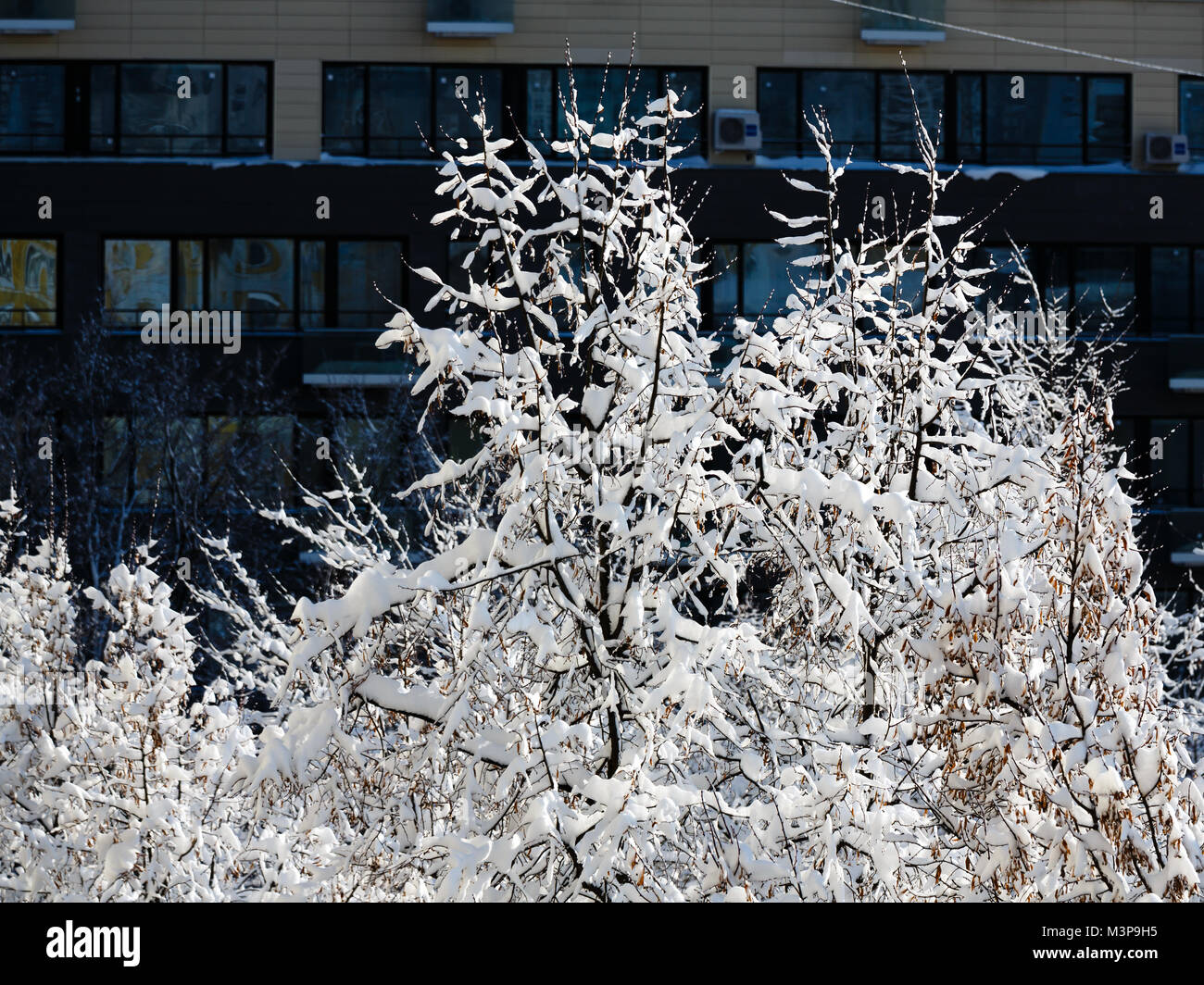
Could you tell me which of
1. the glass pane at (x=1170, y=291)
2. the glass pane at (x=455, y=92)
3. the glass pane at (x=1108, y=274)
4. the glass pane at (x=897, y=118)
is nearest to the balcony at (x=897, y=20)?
the glass pane at (x=897, y=118)

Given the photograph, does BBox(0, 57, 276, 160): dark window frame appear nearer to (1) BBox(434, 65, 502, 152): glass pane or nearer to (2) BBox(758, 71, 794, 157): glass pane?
(1) BBox(434, 65, 502, 152): glass pane

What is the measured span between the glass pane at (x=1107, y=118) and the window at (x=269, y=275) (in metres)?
14.9

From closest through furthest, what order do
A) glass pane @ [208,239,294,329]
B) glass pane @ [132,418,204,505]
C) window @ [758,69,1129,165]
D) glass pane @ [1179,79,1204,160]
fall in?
glass pane @ [132,418,204,505] → glass pane @ [208,239,294,329] → window @ [758,69,1129,165] → glass pane @ [1179,79,1204,160]

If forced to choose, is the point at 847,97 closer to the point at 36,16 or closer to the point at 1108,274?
the point at 1108,274

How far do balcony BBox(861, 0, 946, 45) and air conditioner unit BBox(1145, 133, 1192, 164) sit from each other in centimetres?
530

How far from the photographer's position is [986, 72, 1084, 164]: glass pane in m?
33.2

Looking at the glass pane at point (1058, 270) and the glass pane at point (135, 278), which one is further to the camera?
the glass pane at point (1058, 270)

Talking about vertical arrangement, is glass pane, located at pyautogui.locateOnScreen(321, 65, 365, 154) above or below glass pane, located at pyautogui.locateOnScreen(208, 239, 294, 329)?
above

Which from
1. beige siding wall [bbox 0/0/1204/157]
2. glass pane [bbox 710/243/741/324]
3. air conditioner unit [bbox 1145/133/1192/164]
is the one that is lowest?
glass pane [bbox 710/243/741/324]

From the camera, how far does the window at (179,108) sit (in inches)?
1260

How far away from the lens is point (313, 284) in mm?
32281

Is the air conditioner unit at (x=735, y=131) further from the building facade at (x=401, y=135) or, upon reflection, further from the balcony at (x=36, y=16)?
the balcony at (x=36, y=16)

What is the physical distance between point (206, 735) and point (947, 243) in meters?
25.9

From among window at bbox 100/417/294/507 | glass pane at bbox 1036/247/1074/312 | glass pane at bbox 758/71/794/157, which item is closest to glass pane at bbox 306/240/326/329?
window at bbox 100/417/294/507
